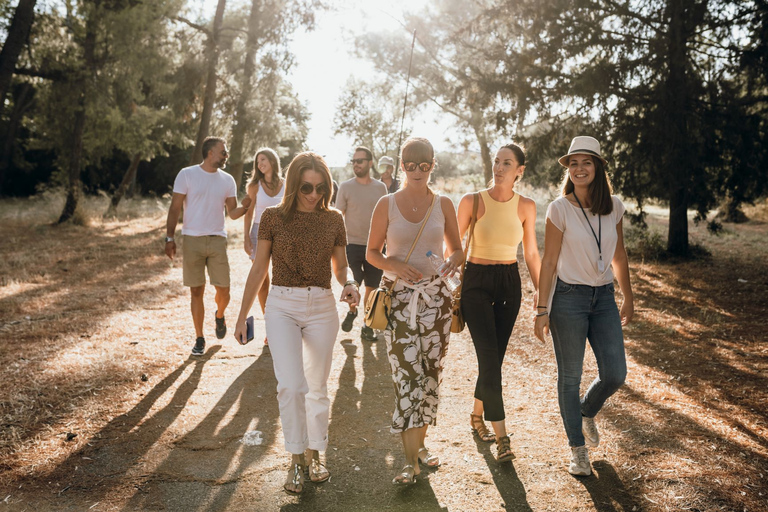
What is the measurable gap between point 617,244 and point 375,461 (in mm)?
2297

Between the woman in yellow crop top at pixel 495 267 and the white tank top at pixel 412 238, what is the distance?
70 centimetres

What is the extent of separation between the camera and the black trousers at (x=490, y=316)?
415 centimetres

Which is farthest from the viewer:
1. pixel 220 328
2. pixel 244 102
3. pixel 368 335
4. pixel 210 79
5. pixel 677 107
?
pixel 244 102

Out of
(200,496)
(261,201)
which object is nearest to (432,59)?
(261,201)

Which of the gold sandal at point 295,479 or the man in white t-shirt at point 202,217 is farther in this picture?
the man in white t-shirt at point 202,217

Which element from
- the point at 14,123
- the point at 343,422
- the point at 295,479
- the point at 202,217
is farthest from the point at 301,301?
the point at 14,123

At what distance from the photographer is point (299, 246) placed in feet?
12.2

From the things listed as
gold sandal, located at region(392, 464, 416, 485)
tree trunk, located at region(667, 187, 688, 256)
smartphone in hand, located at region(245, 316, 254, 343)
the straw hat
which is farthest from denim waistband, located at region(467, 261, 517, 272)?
tree trunk, located at region(667, 187, 688, 256)

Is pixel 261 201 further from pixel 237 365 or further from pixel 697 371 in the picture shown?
pixel 697 371

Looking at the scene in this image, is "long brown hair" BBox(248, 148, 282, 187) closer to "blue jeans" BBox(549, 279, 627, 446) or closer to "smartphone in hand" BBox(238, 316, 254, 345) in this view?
"smartphone in hand" BBox(238, 316, 254, 345)

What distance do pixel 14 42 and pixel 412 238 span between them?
34.4 feet

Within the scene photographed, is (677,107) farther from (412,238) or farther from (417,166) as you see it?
(412,238)

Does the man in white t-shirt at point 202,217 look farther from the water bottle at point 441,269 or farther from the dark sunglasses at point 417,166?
the water bottle at point 441,269

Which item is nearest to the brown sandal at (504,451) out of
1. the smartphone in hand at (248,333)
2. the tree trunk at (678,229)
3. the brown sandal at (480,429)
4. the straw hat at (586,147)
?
the brown sandal at (480,429)
